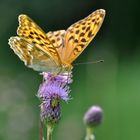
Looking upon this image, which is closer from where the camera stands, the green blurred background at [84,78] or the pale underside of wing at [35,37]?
the pale underside of wing at [35,37]

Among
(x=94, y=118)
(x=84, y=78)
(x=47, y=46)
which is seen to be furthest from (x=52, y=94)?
(x=84, y=78)

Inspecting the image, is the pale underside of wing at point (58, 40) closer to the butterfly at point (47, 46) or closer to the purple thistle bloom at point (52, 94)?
the butterfly at point (47, 46)

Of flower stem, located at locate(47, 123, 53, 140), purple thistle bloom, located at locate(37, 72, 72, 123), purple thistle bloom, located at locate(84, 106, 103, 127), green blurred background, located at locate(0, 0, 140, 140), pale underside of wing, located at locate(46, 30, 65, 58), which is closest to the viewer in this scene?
flower stem, located at locate(47, 123, 53, 140)

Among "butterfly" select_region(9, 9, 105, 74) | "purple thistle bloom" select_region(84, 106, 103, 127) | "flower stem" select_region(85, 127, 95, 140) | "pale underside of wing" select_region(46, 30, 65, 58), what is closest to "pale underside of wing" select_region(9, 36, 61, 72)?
"butterfly" select_region(9, 9, 105, 74)

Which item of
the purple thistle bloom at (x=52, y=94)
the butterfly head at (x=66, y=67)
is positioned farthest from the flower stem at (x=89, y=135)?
the butterfly head at (x=66, y=67)

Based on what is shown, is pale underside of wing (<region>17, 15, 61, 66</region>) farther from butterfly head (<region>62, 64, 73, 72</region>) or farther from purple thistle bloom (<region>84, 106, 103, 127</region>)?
purple thistle bloom (<region>84, 106, 103, 127</region>)

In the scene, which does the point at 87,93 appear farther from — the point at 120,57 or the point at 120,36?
the point at 120,36

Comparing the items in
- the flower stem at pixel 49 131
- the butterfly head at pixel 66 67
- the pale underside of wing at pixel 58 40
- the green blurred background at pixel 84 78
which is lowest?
the green blurred background at pixel 84 78
